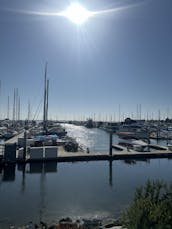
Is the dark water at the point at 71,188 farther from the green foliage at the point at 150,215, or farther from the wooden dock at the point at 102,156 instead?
the green foliage at the point at 150,215

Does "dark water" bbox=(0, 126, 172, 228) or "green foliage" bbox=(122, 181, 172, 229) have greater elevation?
"green foliage" bbox=(122, 181, 172, 229)

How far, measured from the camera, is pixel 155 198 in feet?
33.1

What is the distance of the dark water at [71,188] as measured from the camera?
20.6m

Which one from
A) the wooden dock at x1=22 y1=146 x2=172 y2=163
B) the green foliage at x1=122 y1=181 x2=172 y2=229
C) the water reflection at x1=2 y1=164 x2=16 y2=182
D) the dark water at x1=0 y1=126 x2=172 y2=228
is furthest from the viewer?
the wooden dock at x1=22 y1=146 x2=172 y2=163

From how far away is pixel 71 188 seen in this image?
2761 centimetres

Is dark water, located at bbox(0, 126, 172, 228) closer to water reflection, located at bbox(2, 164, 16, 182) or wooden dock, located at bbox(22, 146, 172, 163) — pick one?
water reflection, located at bbox(2, 164, 16, 182)

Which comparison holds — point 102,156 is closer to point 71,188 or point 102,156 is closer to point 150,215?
point 71,188

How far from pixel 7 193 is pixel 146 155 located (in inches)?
1017

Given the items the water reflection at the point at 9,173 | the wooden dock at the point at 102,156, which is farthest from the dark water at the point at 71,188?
the wooden dock at the point at 102,156

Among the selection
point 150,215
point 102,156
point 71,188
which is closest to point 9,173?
point 71,188

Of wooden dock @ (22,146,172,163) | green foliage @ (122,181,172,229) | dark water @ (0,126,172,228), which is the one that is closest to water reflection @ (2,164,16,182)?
dark water @ (0,126,172,228)

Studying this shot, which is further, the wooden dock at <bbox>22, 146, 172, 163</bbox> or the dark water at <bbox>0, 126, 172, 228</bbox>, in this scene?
the wooden dock at <bbox>22, 146, 172, 163</bbox>

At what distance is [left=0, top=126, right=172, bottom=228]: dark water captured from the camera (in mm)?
20641

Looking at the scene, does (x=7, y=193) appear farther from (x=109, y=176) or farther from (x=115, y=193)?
(x=109, y=176)
